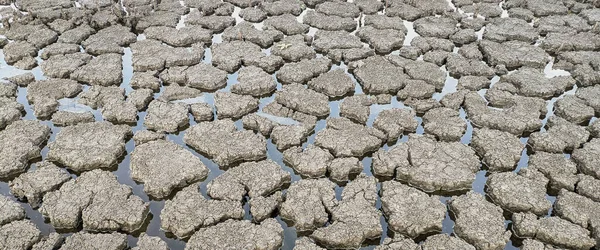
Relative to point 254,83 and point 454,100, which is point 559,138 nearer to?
point 454,100

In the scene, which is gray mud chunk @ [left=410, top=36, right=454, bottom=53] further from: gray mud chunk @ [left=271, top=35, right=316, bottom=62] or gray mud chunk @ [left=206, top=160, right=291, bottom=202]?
gray mud chunk @ [left=206, top=160, right=291, bottom=202]

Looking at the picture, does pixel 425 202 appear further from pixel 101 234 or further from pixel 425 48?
pixel 425 48

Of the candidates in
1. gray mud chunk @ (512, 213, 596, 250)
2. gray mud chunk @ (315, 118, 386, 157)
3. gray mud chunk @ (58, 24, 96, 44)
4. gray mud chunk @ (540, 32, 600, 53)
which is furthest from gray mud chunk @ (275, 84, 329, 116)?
gray mud chunk @ (540, 32, 600, 53)

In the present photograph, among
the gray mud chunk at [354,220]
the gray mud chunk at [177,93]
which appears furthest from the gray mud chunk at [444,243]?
the gray mud chunk at [177,93]

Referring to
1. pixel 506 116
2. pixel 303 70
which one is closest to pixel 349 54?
pixel 303 70

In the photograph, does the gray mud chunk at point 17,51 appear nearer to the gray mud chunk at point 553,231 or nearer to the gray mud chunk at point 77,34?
the gray mud chunk at point 77,34
